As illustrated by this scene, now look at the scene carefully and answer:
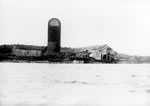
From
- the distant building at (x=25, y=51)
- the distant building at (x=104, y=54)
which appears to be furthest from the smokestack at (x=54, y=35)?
the distant building at (x=25, y=51)

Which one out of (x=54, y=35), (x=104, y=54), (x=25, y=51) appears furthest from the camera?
(x=25, y=51)

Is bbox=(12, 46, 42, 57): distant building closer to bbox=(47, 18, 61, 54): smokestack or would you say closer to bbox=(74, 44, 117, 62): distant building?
bbox=(74, 44, 117, 62): distant building

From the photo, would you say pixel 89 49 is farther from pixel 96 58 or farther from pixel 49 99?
pixel 49 99

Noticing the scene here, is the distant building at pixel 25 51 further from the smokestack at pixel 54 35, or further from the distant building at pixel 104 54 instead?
the smokestack at pixel 54 35

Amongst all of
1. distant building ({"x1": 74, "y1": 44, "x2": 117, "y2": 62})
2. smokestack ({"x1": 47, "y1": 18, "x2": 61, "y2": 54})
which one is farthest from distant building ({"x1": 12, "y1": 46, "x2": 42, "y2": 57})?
smokestack ({"x1": 47, "y1": 18, "x2": 61, "y2": 54})

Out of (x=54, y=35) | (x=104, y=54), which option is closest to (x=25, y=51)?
(x=54, y=35)

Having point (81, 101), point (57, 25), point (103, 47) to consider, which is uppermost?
point (57, 25)

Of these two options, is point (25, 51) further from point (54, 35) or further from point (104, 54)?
point (104, 54)

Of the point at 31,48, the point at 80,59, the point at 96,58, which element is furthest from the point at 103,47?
the point at 31,48

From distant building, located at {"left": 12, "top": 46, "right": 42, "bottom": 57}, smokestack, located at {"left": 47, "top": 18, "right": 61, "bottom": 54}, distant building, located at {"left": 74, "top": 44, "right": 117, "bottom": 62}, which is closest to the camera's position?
smokestack, located at {"left": 47, "top": 18, "right": 61, "bottom": 54}
